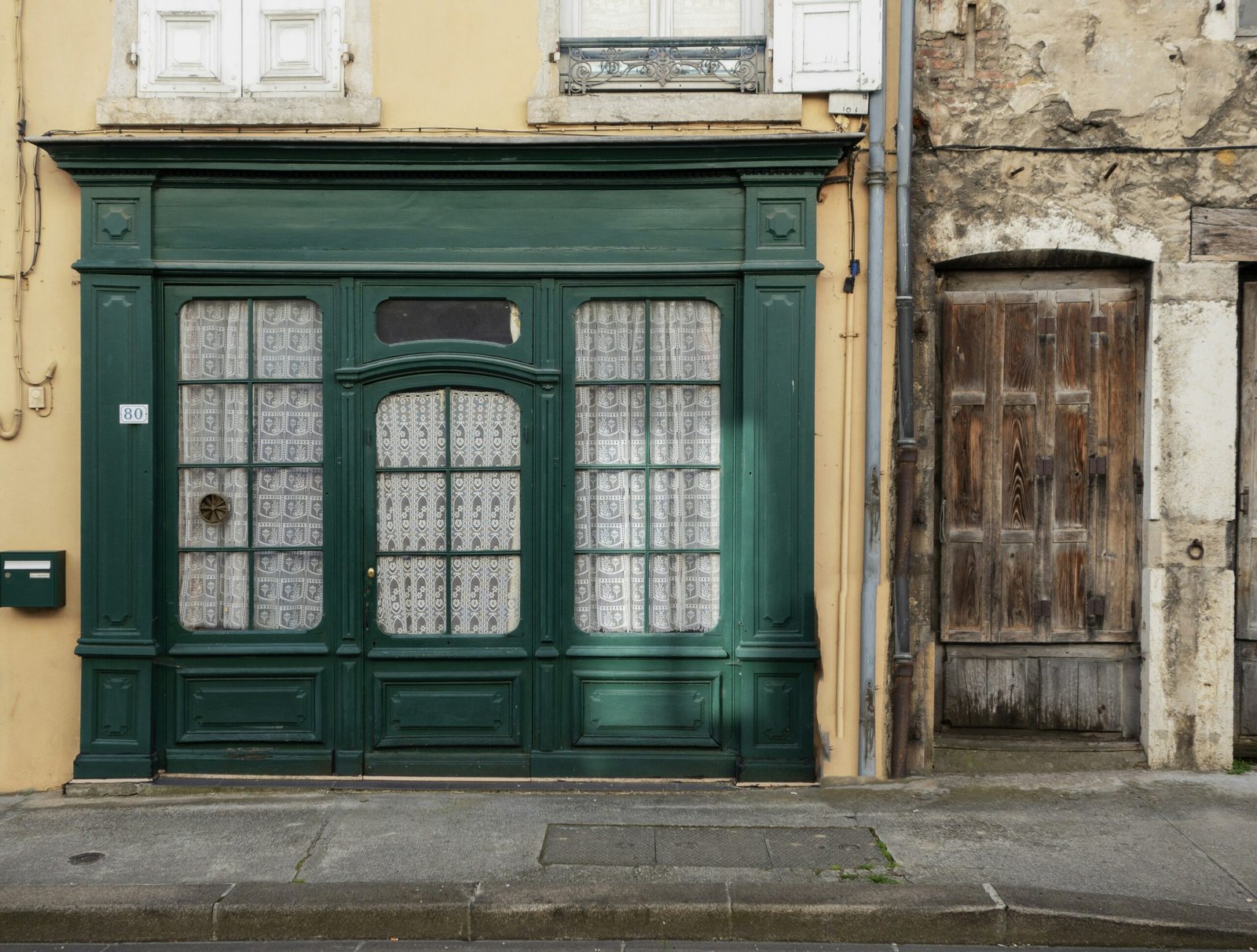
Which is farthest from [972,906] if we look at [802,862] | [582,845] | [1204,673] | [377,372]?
[377,372]

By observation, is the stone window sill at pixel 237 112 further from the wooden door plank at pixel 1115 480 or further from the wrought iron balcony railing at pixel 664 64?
the wooden door plank at pixel 1115 480

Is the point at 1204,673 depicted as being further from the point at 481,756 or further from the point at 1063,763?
the point at 481,756

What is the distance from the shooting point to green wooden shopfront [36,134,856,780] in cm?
629

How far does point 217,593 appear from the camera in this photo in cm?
648

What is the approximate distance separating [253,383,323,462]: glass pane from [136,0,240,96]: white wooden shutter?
1.70 m

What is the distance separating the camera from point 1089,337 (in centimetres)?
657

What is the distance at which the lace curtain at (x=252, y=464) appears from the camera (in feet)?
21.1

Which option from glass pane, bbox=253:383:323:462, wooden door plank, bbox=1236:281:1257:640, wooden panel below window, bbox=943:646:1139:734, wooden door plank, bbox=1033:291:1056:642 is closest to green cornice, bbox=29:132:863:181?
glass pane, bbox=253:383:323:462

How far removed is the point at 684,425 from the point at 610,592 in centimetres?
106

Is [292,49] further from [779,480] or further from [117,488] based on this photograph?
[779,480]

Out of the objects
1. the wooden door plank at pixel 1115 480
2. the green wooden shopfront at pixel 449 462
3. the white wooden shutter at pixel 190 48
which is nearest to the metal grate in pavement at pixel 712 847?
the green wooden shopfront at pixel 449 462

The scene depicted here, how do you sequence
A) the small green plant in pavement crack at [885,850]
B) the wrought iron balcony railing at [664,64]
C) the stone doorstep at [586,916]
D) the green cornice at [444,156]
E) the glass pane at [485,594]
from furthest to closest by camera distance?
the glass pane at [485,594]
the wrought iron balcony railing at [664,64]
the green cornice at [444,156]
the small green plant in pavement crack at [885,850]
the stone doorstep at [586,916]

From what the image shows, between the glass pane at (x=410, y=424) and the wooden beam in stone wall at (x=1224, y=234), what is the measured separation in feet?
14.4

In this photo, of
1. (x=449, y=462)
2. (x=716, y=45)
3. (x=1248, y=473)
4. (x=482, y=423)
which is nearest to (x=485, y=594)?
(x=449, y=462)
